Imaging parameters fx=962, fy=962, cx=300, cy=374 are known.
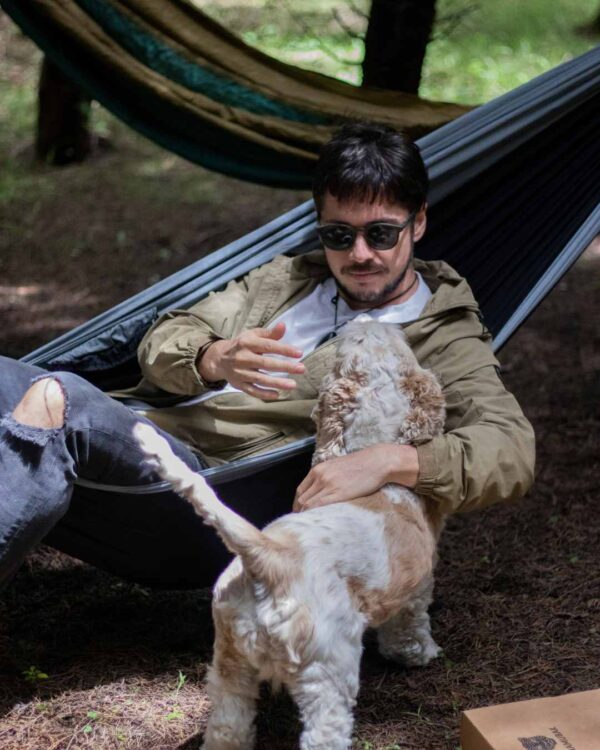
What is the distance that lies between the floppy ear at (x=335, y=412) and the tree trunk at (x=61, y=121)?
21.2 ft

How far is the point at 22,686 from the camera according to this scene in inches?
113

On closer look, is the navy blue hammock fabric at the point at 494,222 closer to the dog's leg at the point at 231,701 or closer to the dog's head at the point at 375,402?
the dog's head at the point at 375,402

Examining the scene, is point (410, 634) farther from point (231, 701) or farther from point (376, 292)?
point (376, 292)

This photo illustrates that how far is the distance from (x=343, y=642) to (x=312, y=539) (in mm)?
246

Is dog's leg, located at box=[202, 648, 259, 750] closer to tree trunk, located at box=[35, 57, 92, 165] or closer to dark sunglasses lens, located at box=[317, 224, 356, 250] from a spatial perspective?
dark sunglasses lens, located at box=[317, 224, 356, 250]

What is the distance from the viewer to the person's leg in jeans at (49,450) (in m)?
2.42

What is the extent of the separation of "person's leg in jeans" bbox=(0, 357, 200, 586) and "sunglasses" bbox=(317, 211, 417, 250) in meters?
0.80

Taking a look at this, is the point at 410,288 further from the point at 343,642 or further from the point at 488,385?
the point at 343,642

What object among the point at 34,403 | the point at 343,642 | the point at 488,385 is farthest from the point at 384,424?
the point at 34,403

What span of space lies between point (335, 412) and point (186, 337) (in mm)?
606

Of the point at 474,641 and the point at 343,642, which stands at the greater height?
the point at 343,642

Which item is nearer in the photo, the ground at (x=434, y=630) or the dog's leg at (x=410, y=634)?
the ground at (x=434, y=630)

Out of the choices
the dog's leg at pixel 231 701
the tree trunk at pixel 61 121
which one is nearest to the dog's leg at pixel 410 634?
the dog's leg at pixel 231 701

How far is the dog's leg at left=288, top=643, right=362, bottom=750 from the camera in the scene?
218cm
